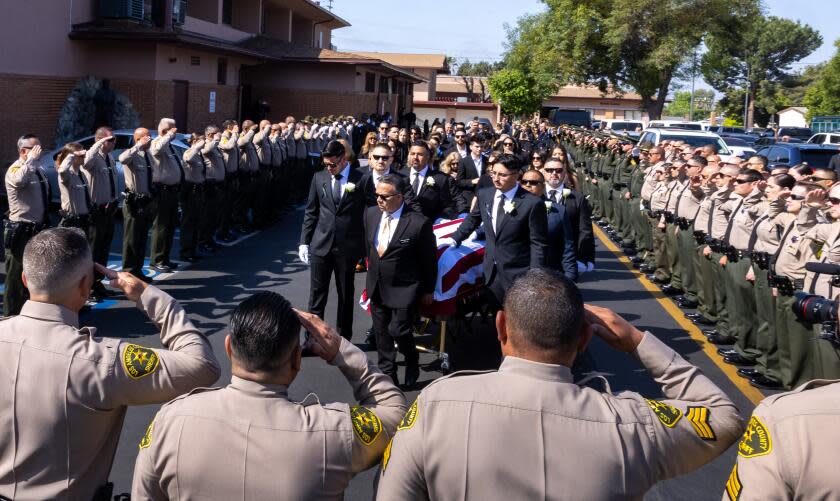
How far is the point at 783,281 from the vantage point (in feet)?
26.6

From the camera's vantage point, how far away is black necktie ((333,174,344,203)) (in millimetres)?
8961

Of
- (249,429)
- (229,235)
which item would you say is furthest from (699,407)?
(229,235)

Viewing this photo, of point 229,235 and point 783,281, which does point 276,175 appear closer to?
point 229,235

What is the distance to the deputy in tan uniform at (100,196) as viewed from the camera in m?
11.0

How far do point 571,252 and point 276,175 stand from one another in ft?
34.4

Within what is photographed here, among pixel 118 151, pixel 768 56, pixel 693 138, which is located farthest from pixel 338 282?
pixel 768 56

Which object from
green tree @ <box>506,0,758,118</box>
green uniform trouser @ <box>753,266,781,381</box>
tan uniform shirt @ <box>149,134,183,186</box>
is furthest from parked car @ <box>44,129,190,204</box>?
green tree @ <box>506,0,758,118</box>

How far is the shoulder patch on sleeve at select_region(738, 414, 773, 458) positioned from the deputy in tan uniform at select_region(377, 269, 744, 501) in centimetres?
11

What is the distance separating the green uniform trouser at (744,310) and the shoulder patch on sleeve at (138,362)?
23.3ft

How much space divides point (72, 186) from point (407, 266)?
16.3 feet

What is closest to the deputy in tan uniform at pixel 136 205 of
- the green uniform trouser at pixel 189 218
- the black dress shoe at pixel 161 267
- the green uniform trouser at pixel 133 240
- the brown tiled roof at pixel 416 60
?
the green uniform trouser at pixel 133 240

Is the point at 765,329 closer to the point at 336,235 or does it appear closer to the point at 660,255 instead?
the point at 336,235

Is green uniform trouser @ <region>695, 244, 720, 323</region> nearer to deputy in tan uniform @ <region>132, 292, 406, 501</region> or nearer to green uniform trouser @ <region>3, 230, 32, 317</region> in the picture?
green uniform trouser @ <region>3, 230, 32, 317</region>

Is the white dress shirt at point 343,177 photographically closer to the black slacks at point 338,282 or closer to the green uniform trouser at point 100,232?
the black slacks at point 338,282
